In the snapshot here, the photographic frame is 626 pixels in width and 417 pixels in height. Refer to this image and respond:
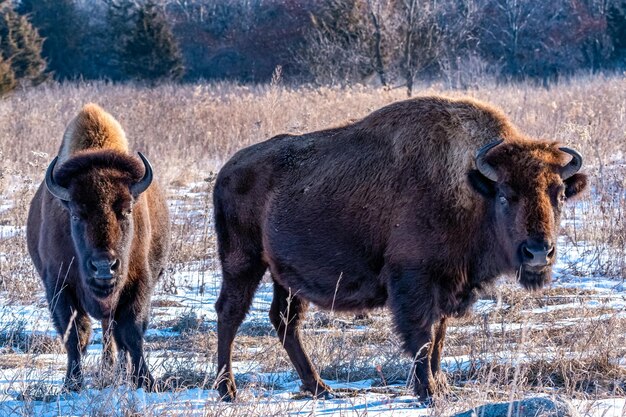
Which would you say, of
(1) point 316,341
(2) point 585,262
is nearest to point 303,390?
(1) point 316,341

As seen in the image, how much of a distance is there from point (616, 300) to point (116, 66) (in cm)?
4513

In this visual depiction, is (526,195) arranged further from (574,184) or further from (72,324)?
(72,324)

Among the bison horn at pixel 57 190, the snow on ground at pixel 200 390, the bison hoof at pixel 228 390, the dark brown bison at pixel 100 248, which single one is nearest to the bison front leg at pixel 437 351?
the snow on ground at pixel 200 390

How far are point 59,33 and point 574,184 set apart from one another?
49.4 metres

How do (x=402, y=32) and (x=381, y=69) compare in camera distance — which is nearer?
(x=381, y=69)

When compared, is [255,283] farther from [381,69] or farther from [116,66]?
[116,66]

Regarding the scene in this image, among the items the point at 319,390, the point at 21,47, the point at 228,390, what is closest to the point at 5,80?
the point at 21,47

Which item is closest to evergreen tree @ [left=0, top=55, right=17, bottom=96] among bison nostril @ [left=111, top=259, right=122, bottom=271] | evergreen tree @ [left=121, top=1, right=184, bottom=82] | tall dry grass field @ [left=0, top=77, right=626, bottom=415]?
tall dry grass field @ [left=0, top=77, right=626, bottom=415]

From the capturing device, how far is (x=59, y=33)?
2039 inches

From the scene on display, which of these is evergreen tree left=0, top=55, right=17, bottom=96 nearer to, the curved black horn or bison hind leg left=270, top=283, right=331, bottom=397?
the curved black horn

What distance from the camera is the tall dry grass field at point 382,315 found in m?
6.29

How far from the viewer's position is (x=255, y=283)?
6973 millimetres

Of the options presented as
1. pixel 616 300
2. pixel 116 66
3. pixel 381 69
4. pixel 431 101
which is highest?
pixel 431 101

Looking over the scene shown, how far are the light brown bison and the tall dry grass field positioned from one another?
0.34 m
